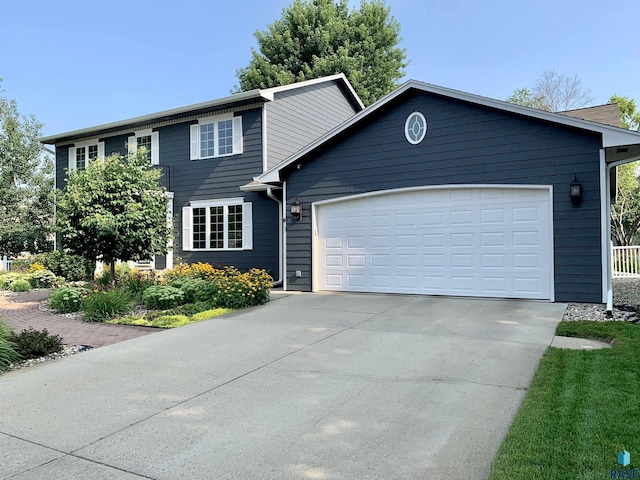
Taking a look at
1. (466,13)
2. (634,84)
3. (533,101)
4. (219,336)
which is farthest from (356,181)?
(634,84)

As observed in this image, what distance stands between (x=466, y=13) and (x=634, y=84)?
613 inches

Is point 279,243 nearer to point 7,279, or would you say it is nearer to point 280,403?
point 7,279

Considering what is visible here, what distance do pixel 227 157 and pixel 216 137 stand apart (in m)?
0.82

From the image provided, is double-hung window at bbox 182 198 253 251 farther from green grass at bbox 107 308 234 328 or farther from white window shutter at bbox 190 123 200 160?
green grass at bbox 107 308 234 328

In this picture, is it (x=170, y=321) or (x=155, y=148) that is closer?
(x=170, y=321)

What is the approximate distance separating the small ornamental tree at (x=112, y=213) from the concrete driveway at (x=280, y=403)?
372 centimetres

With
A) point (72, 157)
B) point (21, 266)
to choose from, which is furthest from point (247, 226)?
point (21, 266)

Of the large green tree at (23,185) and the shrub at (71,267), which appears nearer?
the shrub at (71,267)

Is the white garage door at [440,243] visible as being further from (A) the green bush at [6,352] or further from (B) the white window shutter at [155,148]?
(B) the white window shutter at [155,148]

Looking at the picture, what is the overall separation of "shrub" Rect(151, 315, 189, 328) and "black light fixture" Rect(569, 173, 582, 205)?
7301 mm

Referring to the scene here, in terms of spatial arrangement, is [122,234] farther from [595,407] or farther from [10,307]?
[595,407]

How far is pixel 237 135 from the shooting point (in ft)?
44.9

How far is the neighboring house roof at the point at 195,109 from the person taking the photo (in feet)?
42.9

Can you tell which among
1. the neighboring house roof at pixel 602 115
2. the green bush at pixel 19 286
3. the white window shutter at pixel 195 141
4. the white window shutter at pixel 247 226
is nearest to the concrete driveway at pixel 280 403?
the neighboring house roof at pixel 602 115
